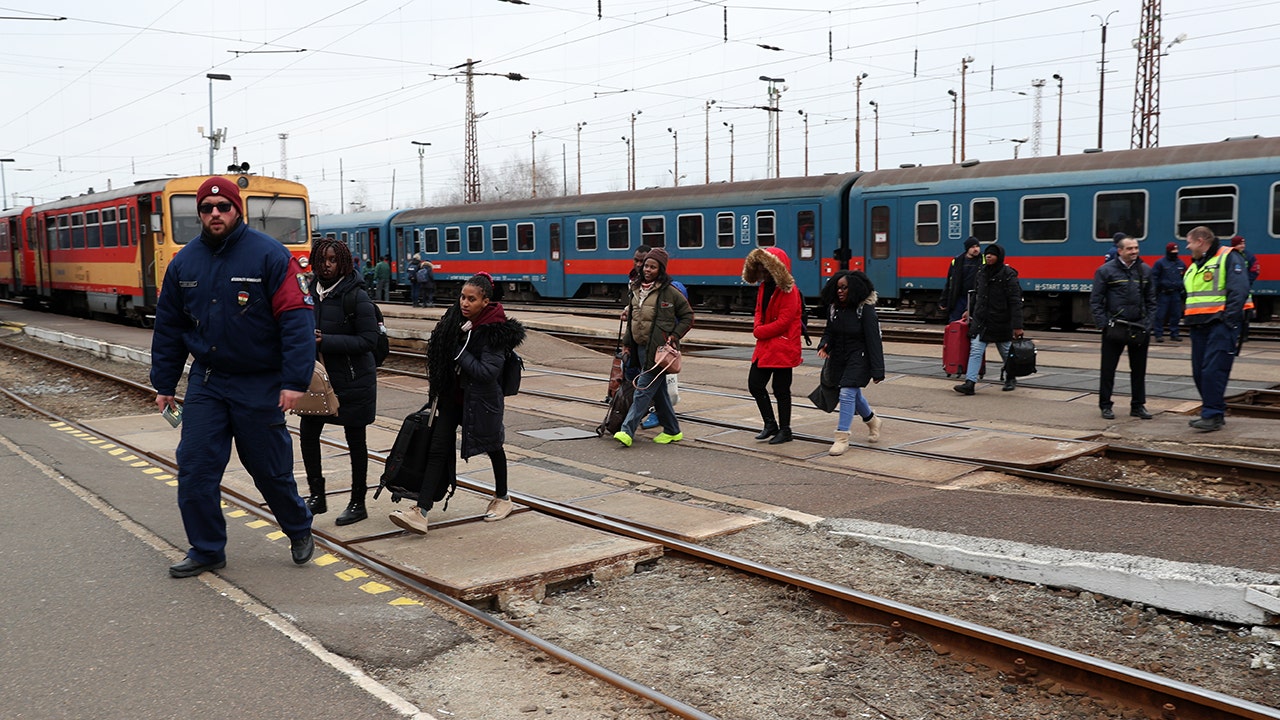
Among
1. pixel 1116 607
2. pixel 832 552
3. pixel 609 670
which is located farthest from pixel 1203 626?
pixel 609 670

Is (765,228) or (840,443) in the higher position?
(765,228)

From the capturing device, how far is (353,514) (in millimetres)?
6527

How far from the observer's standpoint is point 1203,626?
15.7ft

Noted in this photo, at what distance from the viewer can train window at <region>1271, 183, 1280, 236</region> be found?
16.3 meters

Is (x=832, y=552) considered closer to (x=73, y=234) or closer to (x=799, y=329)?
(x=799, y=329)

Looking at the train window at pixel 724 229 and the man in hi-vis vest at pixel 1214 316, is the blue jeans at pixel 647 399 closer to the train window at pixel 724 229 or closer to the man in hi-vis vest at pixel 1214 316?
the man in hi-vis vest at pixel 1214 316

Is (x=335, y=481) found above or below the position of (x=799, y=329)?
below

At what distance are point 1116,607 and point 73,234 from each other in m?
27.1

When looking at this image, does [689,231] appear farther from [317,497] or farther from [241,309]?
[241,309]

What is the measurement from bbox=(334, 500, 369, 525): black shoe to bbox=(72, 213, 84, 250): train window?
22.3 meters

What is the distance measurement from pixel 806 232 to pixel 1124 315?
13.2 meters

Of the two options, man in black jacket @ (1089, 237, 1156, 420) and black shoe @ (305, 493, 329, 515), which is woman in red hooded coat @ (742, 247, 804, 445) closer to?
man in black jacket @ (1089, 237, 1156, 420)

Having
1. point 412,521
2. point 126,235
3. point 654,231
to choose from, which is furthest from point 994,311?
point 126,235

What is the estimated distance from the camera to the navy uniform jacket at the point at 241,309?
5.13 m
